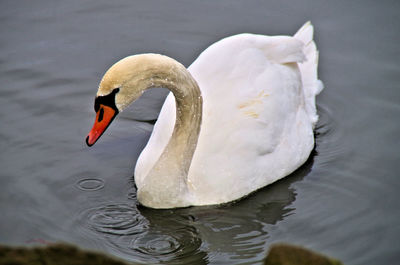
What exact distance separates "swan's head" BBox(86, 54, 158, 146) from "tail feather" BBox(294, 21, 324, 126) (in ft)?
9.30

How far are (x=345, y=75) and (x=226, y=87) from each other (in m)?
2.86

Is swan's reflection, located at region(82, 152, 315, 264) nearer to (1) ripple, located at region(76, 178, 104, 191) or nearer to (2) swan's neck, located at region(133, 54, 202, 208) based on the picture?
(2) swan's neck, located at region(133, 54, 202, 208)

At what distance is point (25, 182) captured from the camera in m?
7.38

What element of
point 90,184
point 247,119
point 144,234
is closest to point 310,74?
point 247,119

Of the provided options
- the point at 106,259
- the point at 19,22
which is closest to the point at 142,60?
the point at 106,259

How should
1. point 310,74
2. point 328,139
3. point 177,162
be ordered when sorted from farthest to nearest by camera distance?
1. point 310,74
2. point 328,139
3. point 177,162

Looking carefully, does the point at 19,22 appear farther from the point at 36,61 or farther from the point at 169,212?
the point at 169,212

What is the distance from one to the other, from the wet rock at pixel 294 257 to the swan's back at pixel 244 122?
347 centimetres

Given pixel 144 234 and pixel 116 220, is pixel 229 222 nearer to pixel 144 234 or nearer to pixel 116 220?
pixel 144 234

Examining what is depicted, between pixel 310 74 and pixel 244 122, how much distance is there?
2115 mm

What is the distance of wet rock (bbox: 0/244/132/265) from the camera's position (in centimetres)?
316

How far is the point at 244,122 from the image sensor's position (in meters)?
7.20

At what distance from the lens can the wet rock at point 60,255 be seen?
3.16 metres

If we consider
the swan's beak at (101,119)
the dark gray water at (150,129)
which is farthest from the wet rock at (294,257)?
the swan's beak at (101,119)
